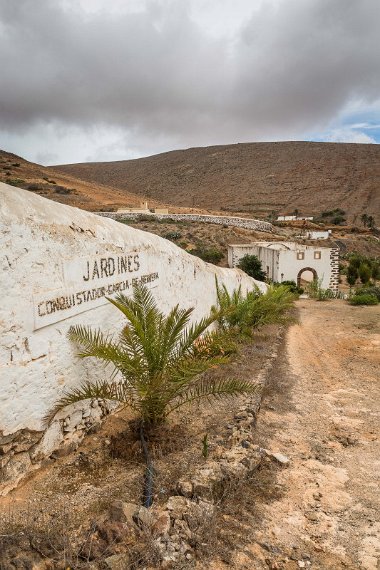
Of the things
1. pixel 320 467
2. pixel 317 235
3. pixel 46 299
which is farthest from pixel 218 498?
pixel 317 235

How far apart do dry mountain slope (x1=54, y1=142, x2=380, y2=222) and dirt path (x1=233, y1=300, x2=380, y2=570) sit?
165ft

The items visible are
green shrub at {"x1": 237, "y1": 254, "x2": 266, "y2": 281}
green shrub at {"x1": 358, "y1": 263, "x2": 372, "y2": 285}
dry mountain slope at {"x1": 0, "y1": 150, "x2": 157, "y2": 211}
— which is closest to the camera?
green shrub at {"x1": 358, "y1": 263, "x2": 372, "y2": 285}

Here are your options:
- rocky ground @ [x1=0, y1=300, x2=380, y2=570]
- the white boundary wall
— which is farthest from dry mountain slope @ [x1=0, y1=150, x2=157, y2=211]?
rocky ground @ [x1=0, y1=300, x2=380, y2=570]

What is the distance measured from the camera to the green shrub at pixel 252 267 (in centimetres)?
2538

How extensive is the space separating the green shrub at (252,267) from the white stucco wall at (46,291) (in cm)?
2091

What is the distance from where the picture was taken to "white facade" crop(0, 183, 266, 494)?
3.15m

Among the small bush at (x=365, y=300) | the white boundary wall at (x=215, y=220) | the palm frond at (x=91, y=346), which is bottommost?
the small bush at (x=365, y=300)

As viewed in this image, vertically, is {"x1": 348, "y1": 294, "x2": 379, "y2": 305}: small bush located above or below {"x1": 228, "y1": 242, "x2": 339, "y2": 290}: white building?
below

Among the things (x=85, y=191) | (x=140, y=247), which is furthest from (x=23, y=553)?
(x=85, y=191)

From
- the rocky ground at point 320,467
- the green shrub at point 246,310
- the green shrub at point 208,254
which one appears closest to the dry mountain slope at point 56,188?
the green shrub at point 208,254

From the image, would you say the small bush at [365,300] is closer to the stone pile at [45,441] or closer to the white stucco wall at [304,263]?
the white stucco wall at [304,263]

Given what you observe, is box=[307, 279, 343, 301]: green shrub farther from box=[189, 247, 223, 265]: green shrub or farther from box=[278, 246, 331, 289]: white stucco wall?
box=[189, 247, 223, 265]: green shrub

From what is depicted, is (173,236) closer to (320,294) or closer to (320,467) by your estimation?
(320,294)

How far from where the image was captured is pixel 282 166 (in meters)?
73.4
